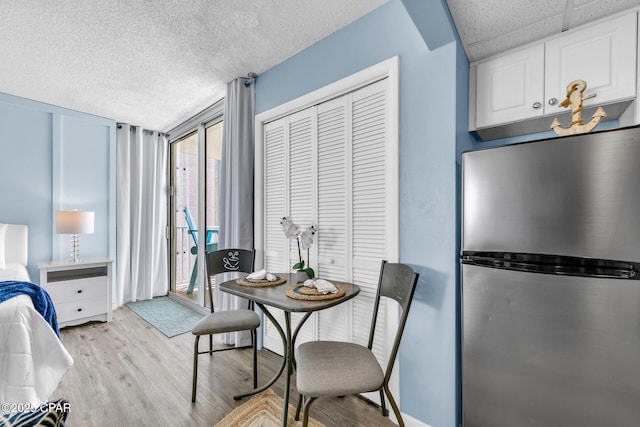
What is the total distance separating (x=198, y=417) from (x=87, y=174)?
3.58 metres

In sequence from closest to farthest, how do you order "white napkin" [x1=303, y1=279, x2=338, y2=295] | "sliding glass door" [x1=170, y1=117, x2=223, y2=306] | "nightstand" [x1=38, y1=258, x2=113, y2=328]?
"white napkin" [x1=303, y1=279, x2=338, y2=295] < "nightstand" [x1=38, y1=258, x2=113, y2=328] < "sliding glass door" [x1=170, y1=117, x2=223, y2=306]

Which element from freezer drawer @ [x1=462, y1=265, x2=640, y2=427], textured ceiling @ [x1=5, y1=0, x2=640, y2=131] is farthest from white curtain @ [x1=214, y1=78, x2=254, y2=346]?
freezer drawer @ [x1=462, y1=265, x2=640, y2=427]

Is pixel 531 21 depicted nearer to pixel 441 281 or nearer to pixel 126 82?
pixel 441 281

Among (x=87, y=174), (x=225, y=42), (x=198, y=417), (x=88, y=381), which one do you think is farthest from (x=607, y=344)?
(x=87, y=174)

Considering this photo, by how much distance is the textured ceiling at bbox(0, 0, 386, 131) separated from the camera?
188cm

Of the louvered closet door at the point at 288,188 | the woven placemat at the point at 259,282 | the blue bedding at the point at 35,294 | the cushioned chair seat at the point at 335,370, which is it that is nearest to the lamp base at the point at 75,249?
the blue bedding at the point at 35,294

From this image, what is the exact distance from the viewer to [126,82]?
9.60 ft

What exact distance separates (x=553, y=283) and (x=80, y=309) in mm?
4344

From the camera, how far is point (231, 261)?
2.58 m

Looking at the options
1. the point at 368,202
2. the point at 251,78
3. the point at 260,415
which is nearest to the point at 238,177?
the point at 251,78

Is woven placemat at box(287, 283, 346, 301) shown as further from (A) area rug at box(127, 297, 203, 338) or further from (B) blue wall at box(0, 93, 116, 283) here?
(B) blue wall at box(0, 93, 116, 283)

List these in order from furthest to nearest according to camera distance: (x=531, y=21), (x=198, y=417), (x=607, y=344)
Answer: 1. (x=198, y=417)
2. (x=531, y=21)
3. (x=607, y=344)

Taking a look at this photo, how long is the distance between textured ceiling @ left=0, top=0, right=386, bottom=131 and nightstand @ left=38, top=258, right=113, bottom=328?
1935 mm

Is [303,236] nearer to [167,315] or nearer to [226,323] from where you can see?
[226,323]
